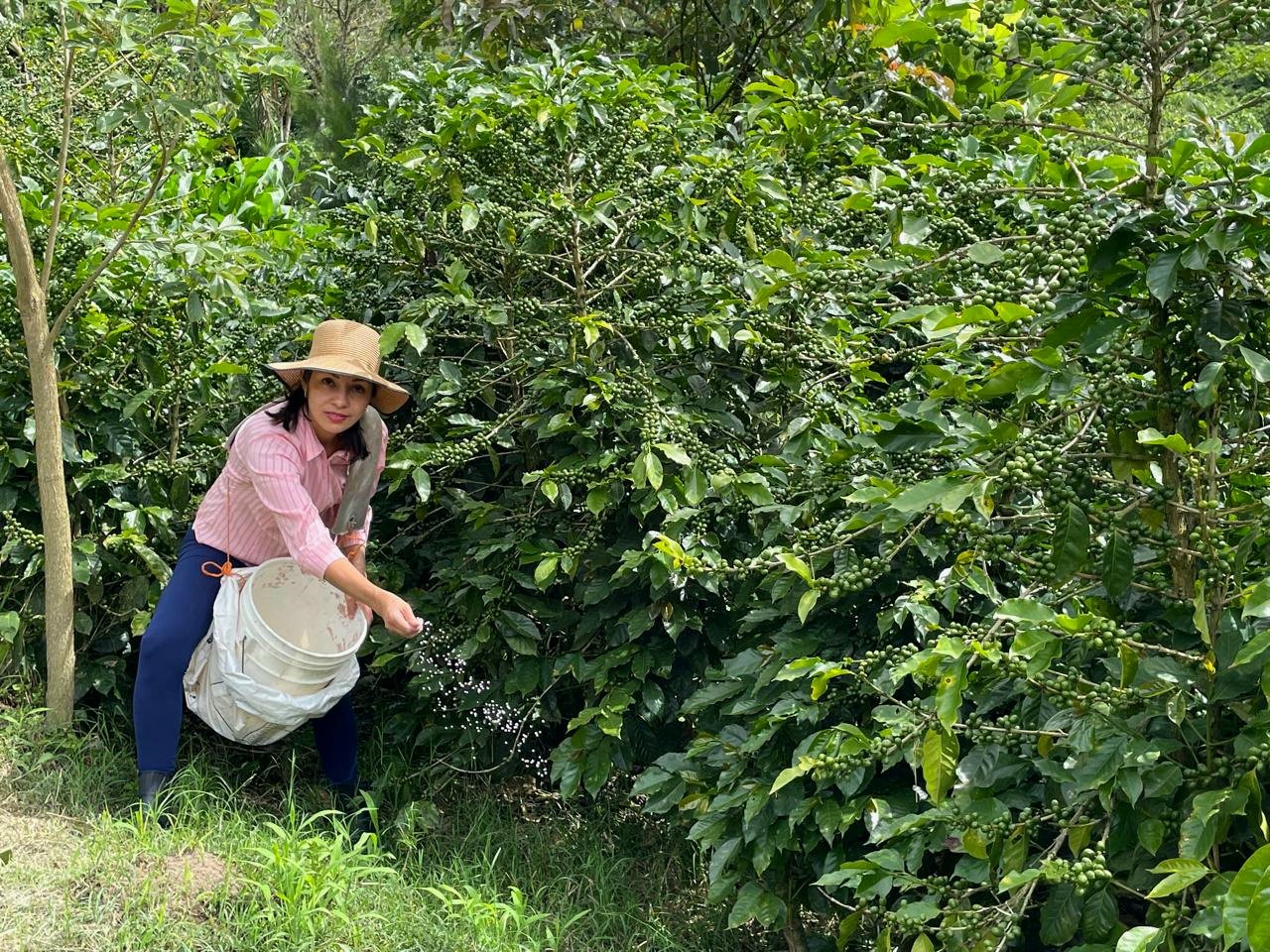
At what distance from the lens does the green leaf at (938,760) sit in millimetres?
2547

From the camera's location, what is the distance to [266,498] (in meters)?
3.52

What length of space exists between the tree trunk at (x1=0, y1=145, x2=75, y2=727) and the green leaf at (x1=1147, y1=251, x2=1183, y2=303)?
2.97m

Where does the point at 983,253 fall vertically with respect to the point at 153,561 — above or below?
above

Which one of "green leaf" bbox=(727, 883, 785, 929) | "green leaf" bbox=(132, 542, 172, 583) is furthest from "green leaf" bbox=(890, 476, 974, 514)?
"green leaf" bbox=(132, 542, 172, 583)

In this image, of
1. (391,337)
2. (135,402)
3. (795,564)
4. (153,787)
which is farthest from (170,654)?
(795,564)

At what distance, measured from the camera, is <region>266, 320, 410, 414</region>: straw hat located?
3633mm

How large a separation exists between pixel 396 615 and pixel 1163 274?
1.99 meters

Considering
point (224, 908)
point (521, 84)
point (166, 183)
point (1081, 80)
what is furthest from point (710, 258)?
point (166, 183)

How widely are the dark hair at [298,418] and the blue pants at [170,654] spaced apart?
0.43 meters

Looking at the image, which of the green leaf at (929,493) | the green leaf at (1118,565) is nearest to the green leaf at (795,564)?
the green leaf at (929,493)

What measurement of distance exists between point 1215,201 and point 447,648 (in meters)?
2.54

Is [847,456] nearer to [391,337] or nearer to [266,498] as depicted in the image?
[391,337]

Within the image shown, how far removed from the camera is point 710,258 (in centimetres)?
379

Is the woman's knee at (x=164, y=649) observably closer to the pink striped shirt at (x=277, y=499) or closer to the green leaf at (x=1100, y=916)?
the pink striped shirt at (x=277, y=499)
